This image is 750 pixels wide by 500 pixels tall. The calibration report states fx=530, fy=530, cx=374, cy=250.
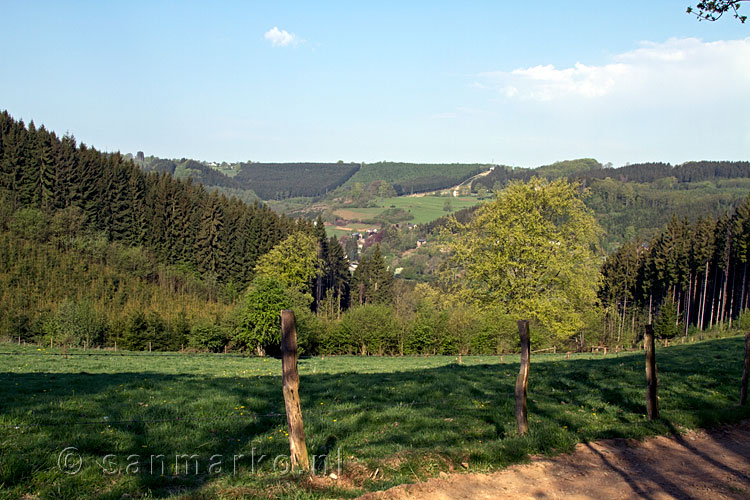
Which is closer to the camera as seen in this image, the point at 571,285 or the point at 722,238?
the point at 571,285

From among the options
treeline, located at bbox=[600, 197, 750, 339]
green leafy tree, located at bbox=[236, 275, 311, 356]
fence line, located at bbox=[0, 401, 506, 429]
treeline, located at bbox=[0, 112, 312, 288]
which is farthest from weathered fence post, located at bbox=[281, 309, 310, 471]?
treeline, located at bbox=[0, 112, 312, 288]

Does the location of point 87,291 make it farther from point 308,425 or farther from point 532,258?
point 308,425

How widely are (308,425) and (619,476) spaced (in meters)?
5.80

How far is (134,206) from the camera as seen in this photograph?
96312 mm

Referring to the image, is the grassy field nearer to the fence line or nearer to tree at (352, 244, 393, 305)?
the fence line

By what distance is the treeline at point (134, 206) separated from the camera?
83.9 meters

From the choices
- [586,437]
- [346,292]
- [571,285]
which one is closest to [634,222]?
[346,292]

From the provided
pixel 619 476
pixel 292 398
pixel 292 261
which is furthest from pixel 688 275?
pixel 292 398

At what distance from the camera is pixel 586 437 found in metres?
10.6

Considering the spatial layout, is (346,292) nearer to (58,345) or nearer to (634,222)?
(58,345)

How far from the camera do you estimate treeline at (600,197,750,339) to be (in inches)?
2857

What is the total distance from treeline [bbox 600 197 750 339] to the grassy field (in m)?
58.3

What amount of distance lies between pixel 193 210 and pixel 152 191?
26.4 feet

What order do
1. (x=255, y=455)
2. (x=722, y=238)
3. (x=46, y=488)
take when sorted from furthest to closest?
(x=722, y=238), (x=255, y=455), (x=46, y=488)
